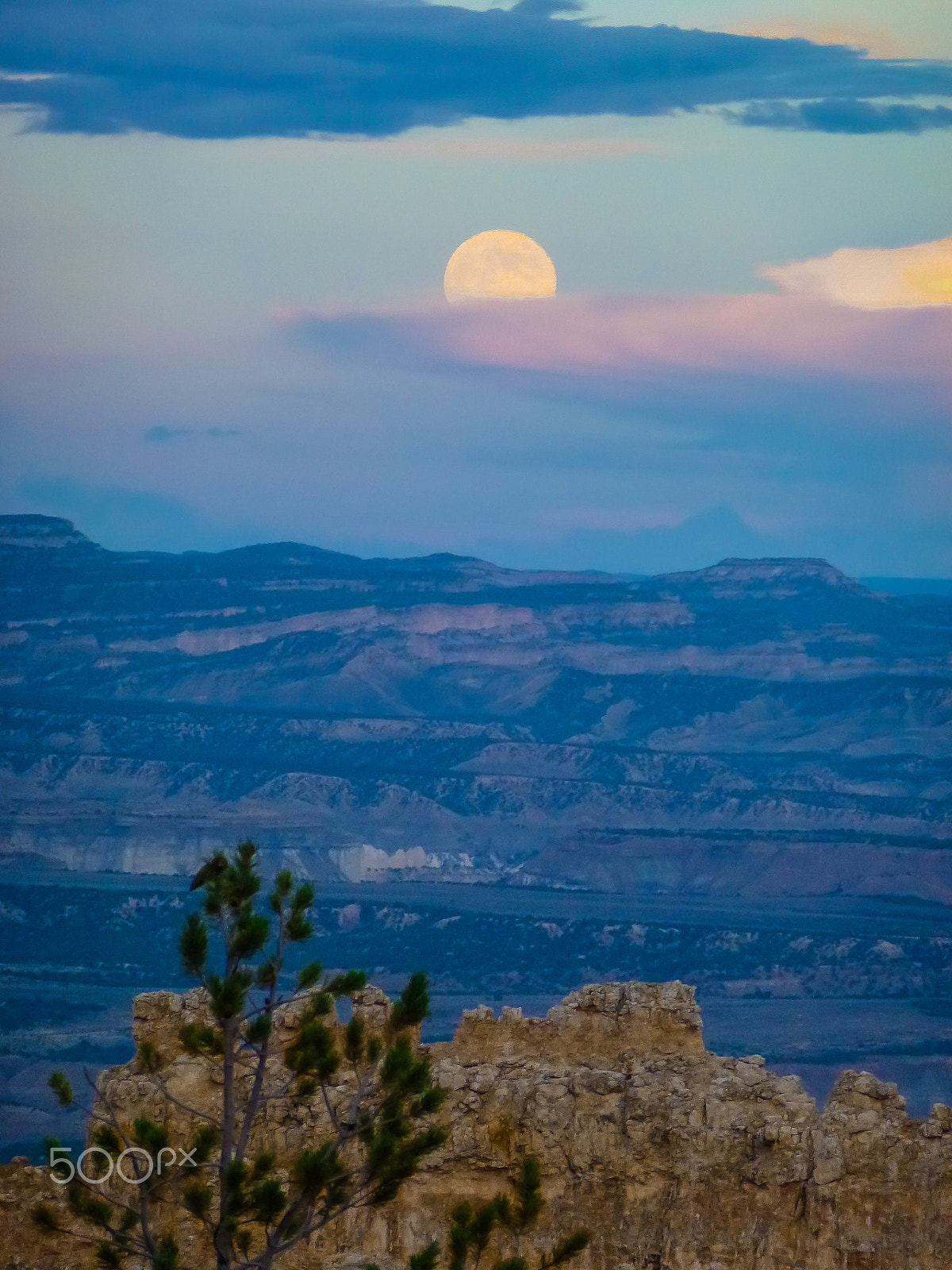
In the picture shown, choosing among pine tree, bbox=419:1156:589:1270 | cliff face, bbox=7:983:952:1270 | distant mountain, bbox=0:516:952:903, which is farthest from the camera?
distant mountain, bbox=0:516:952:903

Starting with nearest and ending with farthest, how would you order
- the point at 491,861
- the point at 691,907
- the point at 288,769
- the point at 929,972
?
the point at 929,972
the point at 691,907
the point at 491,861
the point at 288,769

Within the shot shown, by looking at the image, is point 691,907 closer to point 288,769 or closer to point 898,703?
point 288,769

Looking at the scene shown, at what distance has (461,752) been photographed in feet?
511

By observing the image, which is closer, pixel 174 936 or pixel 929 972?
pixel 174 936

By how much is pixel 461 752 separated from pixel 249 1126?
13974 centimetres

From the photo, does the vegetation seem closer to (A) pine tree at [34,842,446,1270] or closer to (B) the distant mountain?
(A) pine tree at [34,842,446,1270]

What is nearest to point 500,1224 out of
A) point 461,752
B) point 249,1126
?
point 249,1126

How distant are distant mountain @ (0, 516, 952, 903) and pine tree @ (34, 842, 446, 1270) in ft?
327

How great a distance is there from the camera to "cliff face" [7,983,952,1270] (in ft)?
60.2

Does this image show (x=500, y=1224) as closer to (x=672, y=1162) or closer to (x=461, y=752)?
(x=672, y=1162)

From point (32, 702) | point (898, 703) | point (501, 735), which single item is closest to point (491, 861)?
point (501, 735)

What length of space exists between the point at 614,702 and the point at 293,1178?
169754 millimetres

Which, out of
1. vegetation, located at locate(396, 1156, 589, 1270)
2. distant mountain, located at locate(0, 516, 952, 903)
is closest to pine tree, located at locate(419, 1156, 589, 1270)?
vegetation, located at locate(396, 1156, 589, 1270)

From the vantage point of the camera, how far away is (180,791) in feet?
454
